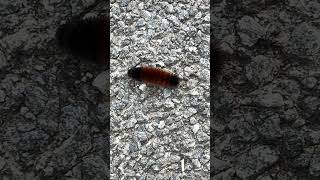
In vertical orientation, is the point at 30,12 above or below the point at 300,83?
above

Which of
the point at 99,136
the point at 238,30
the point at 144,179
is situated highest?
the point at 238,30

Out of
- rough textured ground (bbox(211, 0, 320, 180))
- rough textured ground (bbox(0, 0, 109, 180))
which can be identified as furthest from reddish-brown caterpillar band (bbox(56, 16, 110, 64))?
rough textured ground (bbox(211, 0, 320, 180))

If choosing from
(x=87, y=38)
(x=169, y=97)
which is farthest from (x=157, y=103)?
(x=87, y=38)

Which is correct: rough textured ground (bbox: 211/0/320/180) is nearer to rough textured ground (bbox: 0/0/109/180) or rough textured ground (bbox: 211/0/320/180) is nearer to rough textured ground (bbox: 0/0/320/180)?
rough textured ground (bbox: 0/0/320/180)

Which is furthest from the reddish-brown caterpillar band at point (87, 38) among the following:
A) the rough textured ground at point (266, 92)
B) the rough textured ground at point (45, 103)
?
the rough textured ground at point (266, 92)

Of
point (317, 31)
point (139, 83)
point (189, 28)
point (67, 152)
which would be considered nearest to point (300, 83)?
point (317, 31)

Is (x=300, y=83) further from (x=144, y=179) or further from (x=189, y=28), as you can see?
(x=144, y=179)
